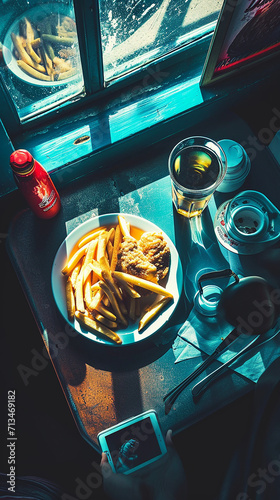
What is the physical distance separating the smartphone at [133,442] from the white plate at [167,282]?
0.32 m

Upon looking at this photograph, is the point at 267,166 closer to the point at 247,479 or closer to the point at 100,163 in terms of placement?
the point at 100,163

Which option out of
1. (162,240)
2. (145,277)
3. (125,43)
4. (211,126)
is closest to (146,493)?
(145,277)

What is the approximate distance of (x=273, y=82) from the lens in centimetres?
212

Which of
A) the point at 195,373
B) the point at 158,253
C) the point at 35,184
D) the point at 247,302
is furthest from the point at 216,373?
the point at 35,184

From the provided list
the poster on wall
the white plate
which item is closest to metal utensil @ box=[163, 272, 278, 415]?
the white plate

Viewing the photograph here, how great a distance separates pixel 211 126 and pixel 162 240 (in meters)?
0.74

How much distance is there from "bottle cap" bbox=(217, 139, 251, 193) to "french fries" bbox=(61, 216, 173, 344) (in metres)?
0.53

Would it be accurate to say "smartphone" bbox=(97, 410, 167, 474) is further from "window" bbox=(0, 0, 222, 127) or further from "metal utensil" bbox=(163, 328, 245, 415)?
"window" bbox=(0, 0, 222, 127)

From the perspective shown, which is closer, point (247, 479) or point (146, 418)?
point (146, 418)

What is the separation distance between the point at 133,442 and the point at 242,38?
1801 mm

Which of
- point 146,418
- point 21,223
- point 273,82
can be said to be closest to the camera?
point 146,418

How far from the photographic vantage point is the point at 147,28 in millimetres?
1791

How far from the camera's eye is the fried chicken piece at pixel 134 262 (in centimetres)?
155

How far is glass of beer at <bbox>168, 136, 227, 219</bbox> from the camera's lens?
1629mm
